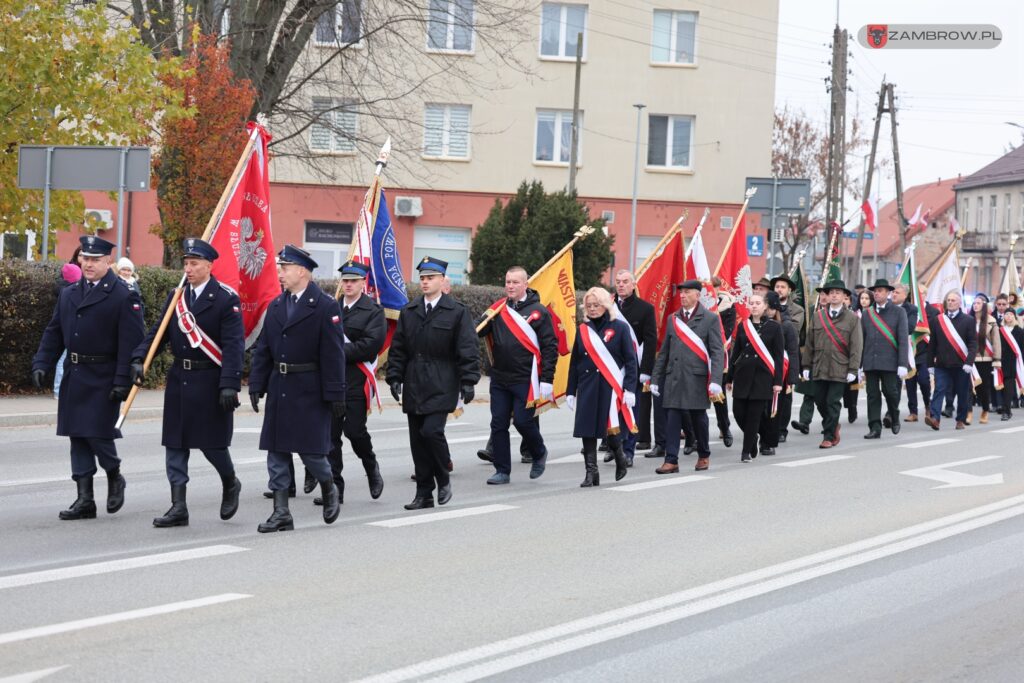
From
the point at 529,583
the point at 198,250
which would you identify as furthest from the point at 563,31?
the point at 529,583

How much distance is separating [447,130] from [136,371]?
30.9 m

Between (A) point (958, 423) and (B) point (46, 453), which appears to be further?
(A) point (958, 423)

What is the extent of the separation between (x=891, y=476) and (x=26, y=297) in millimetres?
10989

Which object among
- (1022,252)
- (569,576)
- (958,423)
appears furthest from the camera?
(1022,252)

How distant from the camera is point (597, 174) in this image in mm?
40125

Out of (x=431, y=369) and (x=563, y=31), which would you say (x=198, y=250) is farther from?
(x=563, y=31)

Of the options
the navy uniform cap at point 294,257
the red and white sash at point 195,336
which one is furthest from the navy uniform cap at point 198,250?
the navy uniform cap at point 294,257

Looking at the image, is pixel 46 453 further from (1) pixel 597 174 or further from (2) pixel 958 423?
(1) pixel 597 174

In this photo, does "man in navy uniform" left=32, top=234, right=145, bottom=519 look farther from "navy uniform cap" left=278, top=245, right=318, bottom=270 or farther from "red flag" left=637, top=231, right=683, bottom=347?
"red flag" left=637, top=231, right=683, bottom=347

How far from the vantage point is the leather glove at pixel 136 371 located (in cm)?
924

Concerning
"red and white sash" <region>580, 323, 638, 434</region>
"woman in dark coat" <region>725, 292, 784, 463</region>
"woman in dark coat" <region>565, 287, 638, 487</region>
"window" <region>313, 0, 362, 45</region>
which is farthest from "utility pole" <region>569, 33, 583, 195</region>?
"red and white sash" <region>580, 323, 638, 434</region>

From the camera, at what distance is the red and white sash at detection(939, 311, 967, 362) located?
64.0ft

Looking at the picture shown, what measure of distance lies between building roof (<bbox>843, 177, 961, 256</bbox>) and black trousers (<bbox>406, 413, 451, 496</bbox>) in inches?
3491

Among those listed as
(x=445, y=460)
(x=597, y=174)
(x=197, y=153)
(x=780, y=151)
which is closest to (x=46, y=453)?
(x=445, y=460)
